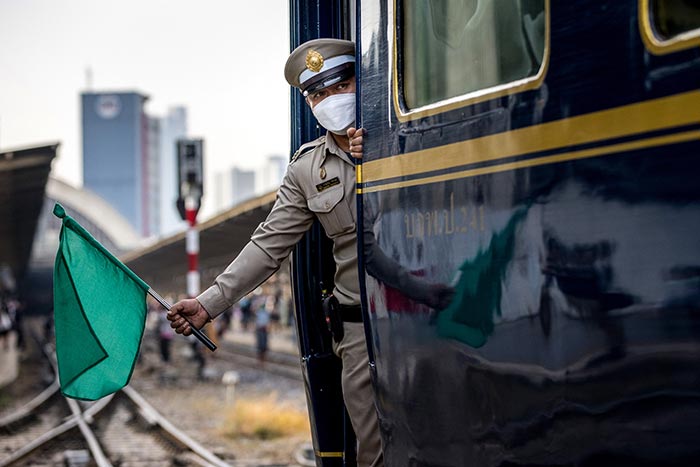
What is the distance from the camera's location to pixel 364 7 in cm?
391

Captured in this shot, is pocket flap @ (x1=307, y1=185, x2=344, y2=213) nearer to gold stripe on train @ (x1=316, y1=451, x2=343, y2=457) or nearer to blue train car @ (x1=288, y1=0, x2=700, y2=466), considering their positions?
blue train car @ (x1=288, y1=0, x2=700, y2=466)

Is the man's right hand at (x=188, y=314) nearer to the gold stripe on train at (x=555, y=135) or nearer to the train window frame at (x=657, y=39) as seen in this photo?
the gold stripe on train at (x=555, y=135)

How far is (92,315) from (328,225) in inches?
37.4

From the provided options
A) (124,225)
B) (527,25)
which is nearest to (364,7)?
(527,25)

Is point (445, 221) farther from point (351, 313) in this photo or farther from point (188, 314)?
point (188, 314)

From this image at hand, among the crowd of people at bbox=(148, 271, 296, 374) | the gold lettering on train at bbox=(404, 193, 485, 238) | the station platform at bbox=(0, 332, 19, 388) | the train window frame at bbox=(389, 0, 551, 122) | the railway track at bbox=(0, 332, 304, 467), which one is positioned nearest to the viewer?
the train window frame at bbox=(389, 0, 551, 122)

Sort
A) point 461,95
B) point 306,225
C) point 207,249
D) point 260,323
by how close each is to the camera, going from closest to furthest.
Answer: point 461,95
point 306,225
point 260,323
point 207,249

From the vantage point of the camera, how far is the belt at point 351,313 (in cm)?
419

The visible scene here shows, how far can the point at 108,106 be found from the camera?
149 metres

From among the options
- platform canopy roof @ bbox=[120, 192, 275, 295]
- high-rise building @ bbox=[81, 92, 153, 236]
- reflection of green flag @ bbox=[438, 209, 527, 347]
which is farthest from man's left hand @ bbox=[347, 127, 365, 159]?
high-rise building @ bbox=[81, 92, 153, 236]

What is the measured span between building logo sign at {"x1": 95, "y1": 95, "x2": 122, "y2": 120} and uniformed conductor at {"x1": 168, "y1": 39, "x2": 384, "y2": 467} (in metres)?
148

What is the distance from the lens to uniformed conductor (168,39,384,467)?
416 centimetres

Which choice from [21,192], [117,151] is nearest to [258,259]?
[21,192]

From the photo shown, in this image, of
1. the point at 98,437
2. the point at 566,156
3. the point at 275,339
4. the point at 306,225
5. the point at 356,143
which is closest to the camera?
the point at 566,156
